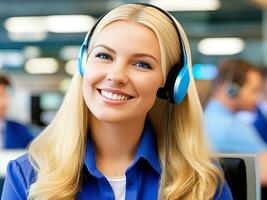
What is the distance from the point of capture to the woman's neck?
49.0 inches

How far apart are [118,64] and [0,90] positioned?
278 cm

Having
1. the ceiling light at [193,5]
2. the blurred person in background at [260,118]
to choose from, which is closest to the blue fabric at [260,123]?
the blurred person in background at [260,118]

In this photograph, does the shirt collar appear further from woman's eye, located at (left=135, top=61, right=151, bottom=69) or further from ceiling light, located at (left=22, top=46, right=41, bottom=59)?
ceiling light, located at (left=22, top=46, right=41, bottom=59)

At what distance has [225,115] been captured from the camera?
276cm

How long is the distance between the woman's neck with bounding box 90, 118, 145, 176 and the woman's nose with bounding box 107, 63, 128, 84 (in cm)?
12

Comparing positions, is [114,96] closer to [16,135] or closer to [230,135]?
[230,135]

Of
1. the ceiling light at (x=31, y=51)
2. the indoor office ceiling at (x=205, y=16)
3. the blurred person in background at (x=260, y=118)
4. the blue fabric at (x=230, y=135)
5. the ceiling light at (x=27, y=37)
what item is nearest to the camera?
the blue fabric at (x=230, y=135)

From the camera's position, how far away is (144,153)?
1.25 metres

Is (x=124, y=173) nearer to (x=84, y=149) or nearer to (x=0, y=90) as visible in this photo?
(x=84, y=149)

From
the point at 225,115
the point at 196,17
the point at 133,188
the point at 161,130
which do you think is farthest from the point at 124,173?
the point at 196,17

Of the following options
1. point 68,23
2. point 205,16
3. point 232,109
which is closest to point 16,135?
point 232,109

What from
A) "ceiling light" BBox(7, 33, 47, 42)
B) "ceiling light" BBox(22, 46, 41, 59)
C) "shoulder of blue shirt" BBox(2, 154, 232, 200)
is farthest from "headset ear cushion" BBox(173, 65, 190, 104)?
"ceiling light" BBox(22, 46, 41, 59)

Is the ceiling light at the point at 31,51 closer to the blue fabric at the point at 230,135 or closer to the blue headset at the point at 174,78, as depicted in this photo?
the blue fabric at the point at 230,135

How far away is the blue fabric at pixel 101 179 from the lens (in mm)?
1205
